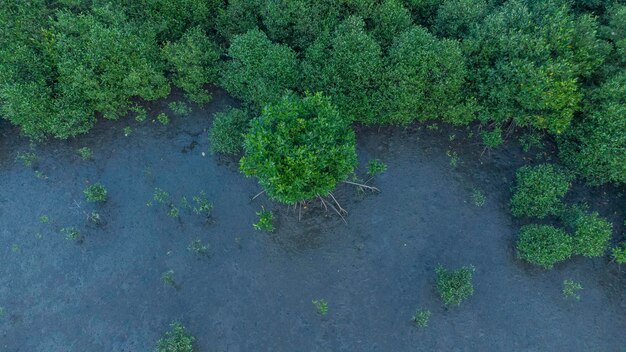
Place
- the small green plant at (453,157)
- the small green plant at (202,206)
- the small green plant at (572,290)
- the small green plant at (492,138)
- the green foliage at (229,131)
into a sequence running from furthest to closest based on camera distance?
1. the small green plant at (453,157)
2. the small green plant at (492,138)
3. the green foliage at (229,131)
4. the small green plant at (202,206)
5. the small green plant at (572,290)

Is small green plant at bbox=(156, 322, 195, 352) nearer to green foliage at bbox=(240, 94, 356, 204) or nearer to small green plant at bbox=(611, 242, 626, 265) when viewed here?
green foliage at bbox=(240, 94, 356, 204)

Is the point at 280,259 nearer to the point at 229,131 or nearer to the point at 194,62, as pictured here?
the point at 229,131

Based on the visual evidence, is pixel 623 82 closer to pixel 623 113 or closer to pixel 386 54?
pixel 623 113

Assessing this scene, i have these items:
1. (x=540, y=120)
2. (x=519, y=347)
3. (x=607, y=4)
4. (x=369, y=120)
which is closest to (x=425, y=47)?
(x=369, y=120)

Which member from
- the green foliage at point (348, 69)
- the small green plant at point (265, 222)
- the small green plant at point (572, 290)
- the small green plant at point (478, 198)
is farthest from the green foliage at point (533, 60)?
the small green plant at point (265, 222)

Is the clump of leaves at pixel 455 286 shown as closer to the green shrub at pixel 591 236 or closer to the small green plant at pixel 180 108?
the green shrub at pixel 591 236

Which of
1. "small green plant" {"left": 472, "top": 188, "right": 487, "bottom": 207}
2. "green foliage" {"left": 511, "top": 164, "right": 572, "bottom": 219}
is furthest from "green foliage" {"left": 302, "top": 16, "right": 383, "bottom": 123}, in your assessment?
"green foliage" {"left": 511, "top": 164, "right": 572, "bottom": 219}
